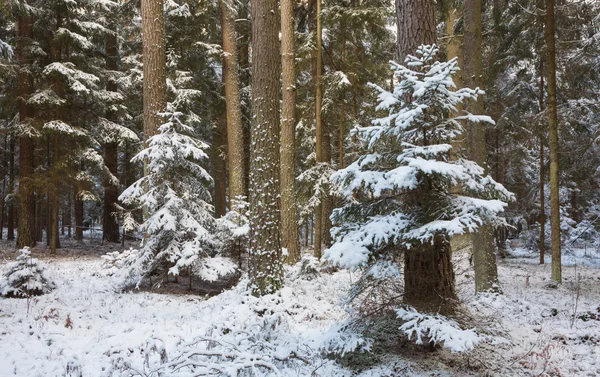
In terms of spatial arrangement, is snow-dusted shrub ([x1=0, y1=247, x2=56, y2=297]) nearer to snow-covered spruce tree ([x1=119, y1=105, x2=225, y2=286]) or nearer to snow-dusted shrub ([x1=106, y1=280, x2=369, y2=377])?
snow-covered spruce tree ([x1=119, y1=105, x2=225, y2=286])

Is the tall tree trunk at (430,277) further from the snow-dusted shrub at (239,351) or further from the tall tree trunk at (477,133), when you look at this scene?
the tall tree trunk at (477,133)

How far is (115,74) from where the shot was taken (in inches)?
618

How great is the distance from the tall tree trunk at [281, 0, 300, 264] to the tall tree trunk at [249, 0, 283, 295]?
318cm

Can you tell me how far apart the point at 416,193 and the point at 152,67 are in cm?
728

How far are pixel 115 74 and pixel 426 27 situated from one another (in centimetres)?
1491

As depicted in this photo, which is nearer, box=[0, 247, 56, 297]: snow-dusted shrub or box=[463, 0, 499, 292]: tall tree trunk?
box=[0, 247, 56, 297]: snow-dusted shrub

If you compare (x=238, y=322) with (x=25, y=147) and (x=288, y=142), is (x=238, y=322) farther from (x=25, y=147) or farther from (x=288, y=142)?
(x=25, y=147)

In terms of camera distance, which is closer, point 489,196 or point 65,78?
point 489,196

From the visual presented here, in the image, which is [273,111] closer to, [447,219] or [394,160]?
[394,160]

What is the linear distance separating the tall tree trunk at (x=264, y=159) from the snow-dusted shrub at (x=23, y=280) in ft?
13.5

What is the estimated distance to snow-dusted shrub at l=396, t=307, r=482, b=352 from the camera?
10.4 ft

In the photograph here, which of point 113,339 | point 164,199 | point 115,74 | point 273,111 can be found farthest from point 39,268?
point 115,74

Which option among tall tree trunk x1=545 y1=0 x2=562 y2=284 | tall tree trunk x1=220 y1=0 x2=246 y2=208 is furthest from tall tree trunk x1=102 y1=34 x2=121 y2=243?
A: tall tree trunk x1=545 y1=0 x2=562 y2=284

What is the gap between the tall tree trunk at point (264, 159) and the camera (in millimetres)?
6578
